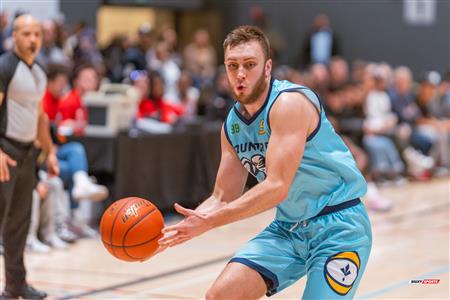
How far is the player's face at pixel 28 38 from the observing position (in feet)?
23.0

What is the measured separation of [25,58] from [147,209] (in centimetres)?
256

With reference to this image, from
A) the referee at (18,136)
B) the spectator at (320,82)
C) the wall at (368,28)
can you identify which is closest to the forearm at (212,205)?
the referee at (18,136)

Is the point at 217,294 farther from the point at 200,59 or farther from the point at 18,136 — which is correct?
the point at 200,59

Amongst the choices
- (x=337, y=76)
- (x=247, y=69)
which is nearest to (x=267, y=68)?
(x=247, y=69)

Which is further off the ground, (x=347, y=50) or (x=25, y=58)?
(x=25, y=58)

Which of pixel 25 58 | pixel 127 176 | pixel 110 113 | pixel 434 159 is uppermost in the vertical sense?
pixel 25 58

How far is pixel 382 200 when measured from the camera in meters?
12.9

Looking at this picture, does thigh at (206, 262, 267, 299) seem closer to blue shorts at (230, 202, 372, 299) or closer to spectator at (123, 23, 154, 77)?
blue shorts at (230, 202, 372, 299)

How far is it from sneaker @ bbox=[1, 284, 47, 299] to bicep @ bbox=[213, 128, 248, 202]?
2.57 meters

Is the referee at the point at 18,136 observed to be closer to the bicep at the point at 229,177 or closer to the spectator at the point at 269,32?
the bicep at the point at 229,177

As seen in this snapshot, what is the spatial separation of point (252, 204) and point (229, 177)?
0.64 metres

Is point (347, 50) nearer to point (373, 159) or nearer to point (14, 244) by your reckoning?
point (373, 159)

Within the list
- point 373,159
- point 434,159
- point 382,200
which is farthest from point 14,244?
point 434,159

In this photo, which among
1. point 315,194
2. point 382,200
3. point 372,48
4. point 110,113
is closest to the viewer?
point 315,194
